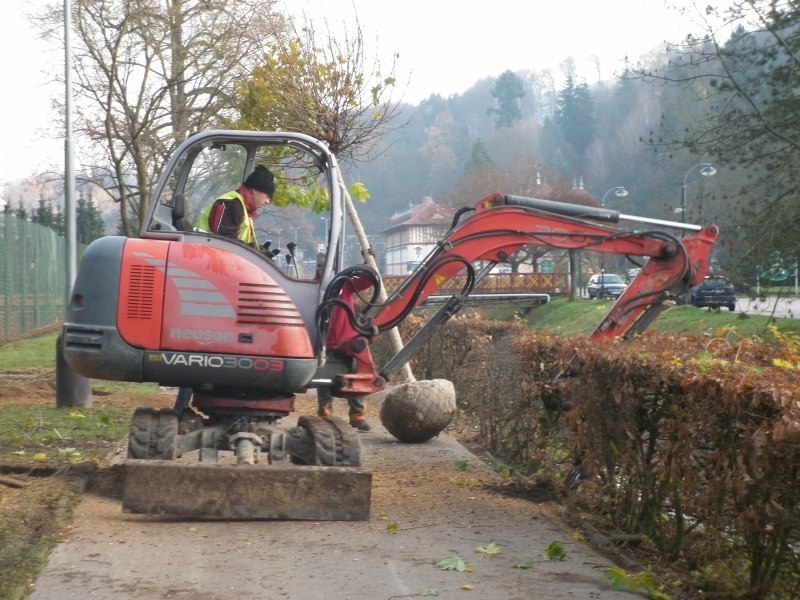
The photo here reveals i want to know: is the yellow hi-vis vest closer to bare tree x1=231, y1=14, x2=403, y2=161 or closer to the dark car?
bare tree x1=231, y1=14, x2=403, y2=161

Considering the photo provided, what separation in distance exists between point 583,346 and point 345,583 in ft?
10.7

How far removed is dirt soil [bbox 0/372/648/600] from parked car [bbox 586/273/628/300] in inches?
1890

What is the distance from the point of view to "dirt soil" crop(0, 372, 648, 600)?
656cm

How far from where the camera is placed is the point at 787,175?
20438 millimetres

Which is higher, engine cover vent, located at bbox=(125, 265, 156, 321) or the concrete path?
engine cover vent, located at bbox=(125, 265, 156, 321)

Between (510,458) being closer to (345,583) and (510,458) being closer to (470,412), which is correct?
(470,412)

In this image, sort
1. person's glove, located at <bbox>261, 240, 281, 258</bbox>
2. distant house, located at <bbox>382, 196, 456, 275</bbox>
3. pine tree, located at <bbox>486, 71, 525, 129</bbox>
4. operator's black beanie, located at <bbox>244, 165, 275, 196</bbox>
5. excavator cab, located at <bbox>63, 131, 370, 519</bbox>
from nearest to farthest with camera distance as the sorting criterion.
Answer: excavator cab, located at <bbox>63, 131, 370, 519</bbox>, operator's black beanie, located at <bbox>244, 165, 275, 196</bbox>, person's glove, located at <bbox>261, 240, 281, 258</bbox>, distant house, located at <bbox>382, 196, 456, 275</bbox>, pine tree, located at <bbox>486, 71, 525, 129</bbox>

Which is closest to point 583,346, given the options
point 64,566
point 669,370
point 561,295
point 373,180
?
point 669,370

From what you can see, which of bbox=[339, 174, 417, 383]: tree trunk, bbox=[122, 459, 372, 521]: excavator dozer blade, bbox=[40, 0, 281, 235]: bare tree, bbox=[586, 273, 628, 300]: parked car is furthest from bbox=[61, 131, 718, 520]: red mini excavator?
bbox=[586, 273, 628, 300]: parked car

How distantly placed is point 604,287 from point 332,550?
2116 inches

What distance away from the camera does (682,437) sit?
22.5 feet

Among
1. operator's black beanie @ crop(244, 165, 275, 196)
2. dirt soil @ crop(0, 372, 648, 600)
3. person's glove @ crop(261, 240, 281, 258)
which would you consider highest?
operator's black beanie @ crop(244, 165, 275, 196)

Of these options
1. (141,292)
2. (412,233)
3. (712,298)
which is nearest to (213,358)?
(141,292)

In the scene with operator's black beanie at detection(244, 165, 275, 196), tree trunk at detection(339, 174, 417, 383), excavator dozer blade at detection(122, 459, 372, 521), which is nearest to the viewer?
excavator dozer blade at detection(122, 459, 372, 521)
